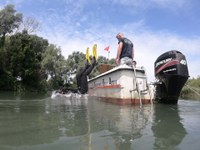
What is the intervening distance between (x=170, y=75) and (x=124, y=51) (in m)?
2.52

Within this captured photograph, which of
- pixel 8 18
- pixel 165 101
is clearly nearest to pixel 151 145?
pixel 165 101

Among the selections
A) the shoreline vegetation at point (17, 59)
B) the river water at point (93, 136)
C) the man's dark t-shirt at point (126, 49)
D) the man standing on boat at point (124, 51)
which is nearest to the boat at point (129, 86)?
the man standing on boat at point (124, 51)

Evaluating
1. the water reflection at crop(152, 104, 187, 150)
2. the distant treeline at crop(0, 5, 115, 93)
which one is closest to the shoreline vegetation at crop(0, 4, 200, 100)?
the distant treeline at crop(0, 5, 115, 93)

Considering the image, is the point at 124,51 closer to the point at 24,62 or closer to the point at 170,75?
the point at 170,75

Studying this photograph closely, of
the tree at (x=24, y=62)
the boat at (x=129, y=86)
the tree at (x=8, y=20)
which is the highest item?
the tree at (x=8, y=20)

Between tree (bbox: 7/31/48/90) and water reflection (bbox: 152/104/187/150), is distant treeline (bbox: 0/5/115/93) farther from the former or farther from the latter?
water reflection (bbox: 152/104/187/150)

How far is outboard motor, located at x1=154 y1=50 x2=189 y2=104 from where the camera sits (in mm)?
10953

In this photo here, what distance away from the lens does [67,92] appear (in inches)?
734

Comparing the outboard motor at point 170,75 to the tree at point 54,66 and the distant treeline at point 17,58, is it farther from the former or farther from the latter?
the tree at point 54,66

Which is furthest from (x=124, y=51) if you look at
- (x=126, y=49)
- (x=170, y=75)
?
(x=170, y=75)

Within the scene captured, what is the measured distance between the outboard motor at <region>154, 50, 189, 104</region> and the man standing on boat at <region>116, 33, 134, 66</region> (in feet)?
4.66

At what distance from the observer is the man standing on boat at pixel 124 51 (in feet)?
40.1

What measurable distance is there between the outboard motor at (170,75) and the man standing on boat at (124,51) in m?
1.42

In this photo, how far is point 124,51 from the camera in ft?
40.3
